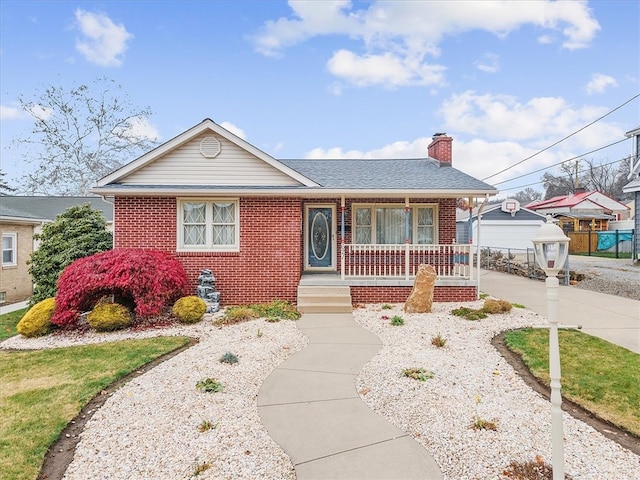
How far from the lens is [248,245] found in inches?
409

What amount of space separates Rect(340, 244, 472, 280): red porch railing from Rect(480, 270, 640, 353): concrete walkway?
6.47ft

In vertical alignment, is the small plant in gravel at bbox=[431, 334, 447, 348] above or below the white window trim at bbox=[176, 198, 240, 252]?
below

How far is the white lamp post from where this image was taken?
2.91 meters

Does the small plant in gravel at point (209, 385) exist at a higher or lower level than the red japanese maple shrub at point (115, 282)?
lower

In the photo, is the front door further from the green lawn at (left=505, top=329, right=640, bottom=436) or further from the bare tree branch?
the bare tree branch

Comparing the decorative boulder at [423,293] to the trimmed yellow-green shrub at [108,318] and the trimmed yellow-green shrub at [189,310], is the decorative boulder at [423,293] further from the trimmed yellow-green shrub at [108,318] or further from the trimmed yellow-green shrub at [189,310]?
the trimmed yellow-green shrub at [108,318]

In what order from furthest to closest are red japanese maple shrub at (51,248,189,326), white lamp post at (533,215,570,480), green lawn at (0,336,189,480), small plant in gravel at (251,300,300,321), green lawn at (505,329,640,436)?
small plant in gravel at (251,300,300,321)
red japanese maple shrub at (51,248,189,326)
green lawn at (505,329,640,436)
green lawn at (0,336,189,480)
white lamp post at (533,215,570,480)

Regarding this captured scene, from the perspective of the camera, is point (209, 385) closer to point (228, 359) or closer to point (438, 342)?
point (228, 359)

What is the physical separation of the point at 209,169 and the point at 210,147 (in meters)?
0.60

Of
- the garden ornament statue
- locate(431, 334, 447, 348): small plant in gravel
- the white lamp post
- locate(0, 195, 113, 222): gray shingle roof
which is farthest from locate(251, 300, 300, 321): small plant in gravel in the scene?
locate(0, 195, 113, 222): gray shingle roof

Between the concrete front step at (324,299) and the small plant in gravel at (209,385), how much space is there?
4.75 meters

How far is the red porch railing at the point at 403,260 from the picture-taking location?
1094 centimetres

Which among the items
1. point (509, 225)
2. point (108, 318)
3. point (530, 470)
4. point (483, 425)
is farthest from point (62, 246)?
point (509, 225)

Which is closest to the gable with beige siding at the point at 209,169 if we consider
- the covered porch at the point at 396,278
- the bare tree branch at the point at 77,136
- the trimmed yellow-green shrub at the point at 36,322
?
the covered porch at the point at 396,278
